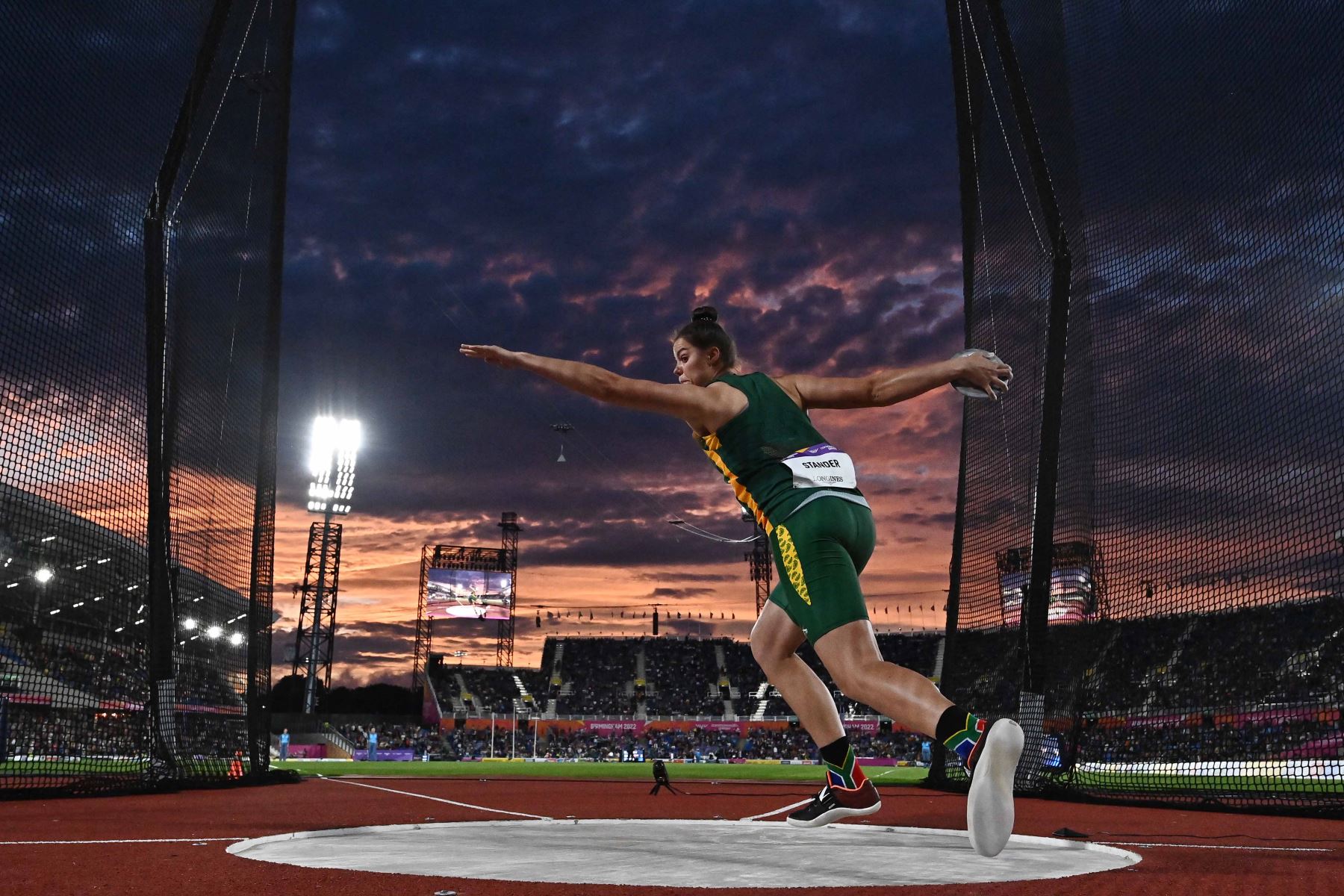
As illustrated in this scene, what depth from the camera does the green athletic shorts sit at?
3.78 m

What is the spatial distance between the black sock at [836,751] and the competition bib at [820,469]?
1.15m

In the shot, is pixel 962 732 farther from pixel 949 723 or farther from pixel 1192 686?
pixel 1192 686

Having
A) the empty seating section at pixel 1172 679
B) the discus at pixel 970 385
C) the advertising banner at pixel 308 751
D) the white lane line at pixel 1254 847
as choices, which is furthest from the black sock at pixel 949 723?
the advertising banner at pixel 308 751

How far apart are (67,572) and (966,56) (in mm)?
13824

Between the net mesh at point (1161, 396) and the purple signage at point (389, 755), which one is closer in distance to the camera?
the net mesh at point (1161, 396)

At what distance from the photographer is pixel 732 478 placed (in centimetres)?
421

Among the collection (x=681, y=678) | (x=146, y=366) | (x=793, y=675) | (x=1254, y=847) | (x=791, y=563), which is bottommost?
(x=681, y=678)

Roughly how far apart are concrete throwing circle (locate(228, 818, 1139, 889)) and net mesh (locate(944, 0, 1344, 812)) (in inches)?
197

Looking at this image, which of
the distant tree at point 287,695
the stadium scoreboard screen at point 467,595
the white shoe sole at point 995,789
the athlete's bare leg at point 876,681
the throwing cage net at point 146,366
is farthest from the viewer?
the distant tree at point 287,695

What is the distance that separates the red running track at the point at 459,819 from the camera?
163 inches

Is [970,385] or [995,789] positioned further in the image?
[970,385]

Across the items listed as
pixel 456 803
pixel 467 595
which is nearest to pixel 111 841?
pixel 456 803

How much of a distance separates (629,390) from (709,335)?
0.85 meters

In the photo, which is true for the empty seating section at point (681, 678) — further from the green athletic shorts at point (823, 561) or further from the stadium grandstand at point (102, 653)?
the green athletic shorts at point (823, 561)
